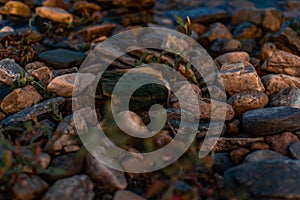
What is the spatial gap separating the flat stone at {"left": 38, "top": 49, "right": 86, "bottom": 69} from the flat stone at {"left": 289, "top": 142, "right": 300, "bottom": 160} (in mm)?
2126

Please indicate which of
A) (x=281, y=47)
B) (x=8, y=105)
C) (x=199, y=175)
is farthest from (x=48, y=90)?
(x=281, y=47)

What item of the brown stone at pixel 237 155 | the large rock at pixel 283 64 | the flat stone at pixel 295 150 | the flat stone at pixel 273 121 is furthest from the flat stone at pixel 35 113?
the large rock at pixel 283 64

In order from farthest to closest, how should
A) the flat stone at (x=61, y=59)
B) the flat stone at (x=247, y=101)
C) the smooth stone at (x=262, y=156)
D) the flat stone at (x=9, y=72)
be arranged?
the flat stone at (x=61, y=59), the flat stone at (x=9, y=72), the flat stone at (x=247, y=101), the smooth stone at (x=262, y=156)

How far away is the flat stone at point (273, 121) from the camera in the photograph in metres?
2.70

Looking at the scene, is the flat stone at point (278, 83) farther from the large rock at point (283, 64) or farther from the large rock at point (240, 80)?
the large rock at point (283, 64)

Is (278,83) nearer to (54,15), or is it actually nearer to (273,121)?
(273,121)

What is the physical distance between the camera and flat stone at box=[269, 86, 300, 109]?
307 cm

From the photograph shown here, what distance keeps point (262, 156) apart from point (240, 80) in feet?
3.25

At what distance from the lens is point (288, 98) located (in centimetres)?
311

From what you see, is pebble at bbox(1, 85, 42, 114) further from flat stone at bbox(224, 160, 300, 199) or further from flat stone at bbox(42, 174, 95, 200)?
flat stone at bbox(224, 160, 300, 199)

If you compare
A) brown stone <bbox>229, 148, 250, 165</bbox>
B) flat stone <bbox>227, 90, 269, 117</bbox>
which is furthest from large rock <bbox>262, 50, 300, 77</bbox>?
brown stone <bbox>229, 148, 250, 165</bbox>

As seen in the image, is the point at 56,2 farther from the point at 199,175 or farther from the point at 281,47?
the point at 199,175

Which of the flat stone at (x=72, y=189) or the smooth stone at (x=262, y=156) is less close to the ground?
the smooth stone at (x=262, y=156)

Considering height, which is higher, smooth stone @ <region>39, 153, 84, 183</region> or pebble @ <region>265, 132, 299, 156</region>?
pebble @ <region>265, 132, 299, 156</region>
